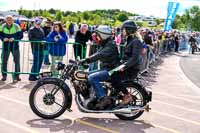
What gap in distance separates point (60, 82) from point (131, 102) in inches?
51.8

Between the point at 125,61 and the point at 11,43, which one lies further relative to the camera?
the point at 11,43

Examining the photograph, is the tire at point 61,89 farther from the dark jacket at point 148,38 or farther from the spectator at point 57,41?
the dark jacket at point 148,38

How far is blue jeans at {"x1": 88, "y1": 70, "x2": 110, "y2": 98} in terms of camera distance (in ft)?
25.3

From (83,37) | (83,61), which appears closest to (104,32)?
(83,61)

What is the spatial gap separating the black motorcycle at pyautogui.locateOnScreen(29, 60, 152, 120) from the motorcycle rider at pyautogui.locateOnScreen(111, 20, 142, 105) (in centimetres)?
9

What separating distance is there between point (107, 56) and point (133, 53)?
18.3 inches

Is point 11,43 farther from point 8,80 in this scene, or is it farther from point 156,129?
point 156,129

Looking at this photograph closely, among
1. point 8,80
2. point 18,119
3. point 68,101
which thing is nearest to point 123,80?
point 68,101

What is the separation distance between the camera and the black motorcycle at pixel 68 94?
779 centimetres

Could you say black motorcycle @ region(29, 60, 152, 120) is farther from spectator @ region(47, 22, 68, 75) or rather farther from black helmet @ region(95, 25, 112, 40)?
spectator @ region(47, 22, 68, 75)

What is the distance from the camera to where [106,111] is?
7.88 m

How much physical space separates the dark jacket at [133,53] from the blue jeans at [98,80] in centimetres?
44

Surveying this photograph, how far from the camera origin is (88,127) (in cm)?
742

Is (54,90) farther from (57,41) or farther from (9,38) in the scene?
(57,41)
